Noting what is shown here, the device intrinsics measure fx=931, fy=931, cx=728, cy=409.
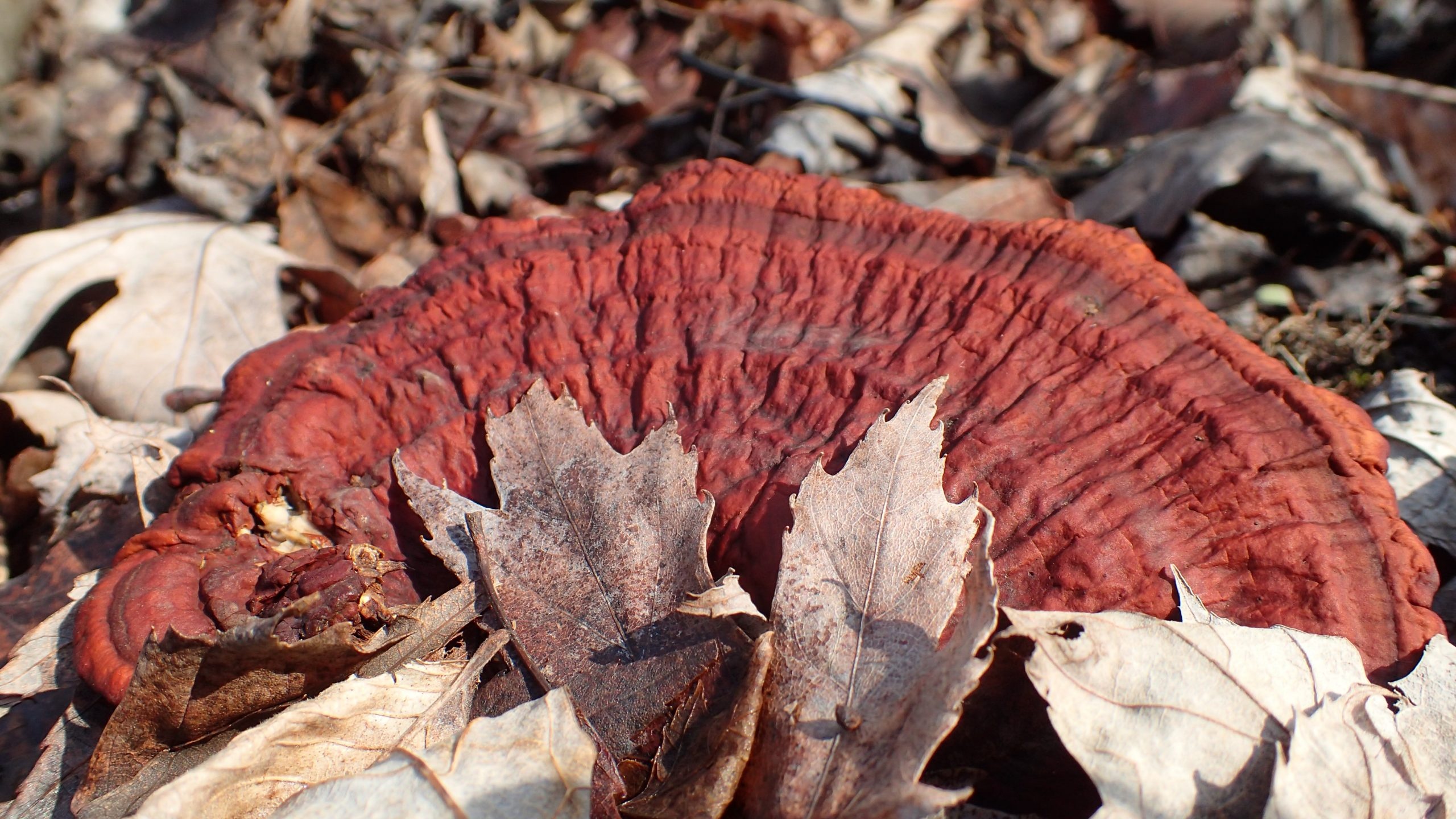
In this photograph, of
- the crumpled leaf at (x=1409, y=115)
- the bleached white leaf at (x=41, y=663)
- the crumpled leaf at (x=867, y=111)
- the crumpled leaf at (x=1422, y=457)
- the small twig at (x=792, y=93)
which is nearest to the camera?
the bleached white leaf at (x=41, y=663)

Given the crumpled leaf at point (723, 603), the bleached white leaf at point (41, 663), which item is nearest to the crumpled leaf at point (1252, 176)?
the crumpled leaf at point (723, 603)

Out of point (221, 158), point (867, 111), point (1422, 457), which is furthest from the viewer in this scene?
point (867, 111)

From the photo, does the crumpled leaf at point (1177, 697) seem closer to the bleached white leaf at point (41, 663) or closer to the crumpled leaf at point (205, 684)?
the crumpled leaf at point (205, 684)

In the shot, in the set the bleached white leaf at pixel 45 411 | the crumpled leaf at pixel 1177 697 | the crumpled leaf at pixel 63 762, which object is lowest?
the bleached white leaf at pixel 45 411

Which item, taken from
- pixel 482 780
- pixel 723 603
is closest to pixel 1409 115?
pixel 723 603

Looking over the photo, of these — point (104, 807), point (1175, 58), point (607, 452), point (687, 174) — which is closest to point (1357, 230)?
point (1175, 58)

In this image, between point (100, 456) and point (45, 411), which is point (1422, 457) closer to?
point (100, 456)

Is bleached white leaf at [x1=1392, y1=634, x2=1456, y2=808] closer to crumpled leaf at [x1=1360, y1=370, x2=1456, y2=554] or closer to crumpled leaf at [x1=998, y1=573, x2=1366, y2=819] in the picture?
crumpled leaf at [x1=998, y1=573, x2=1366, y2=819]
